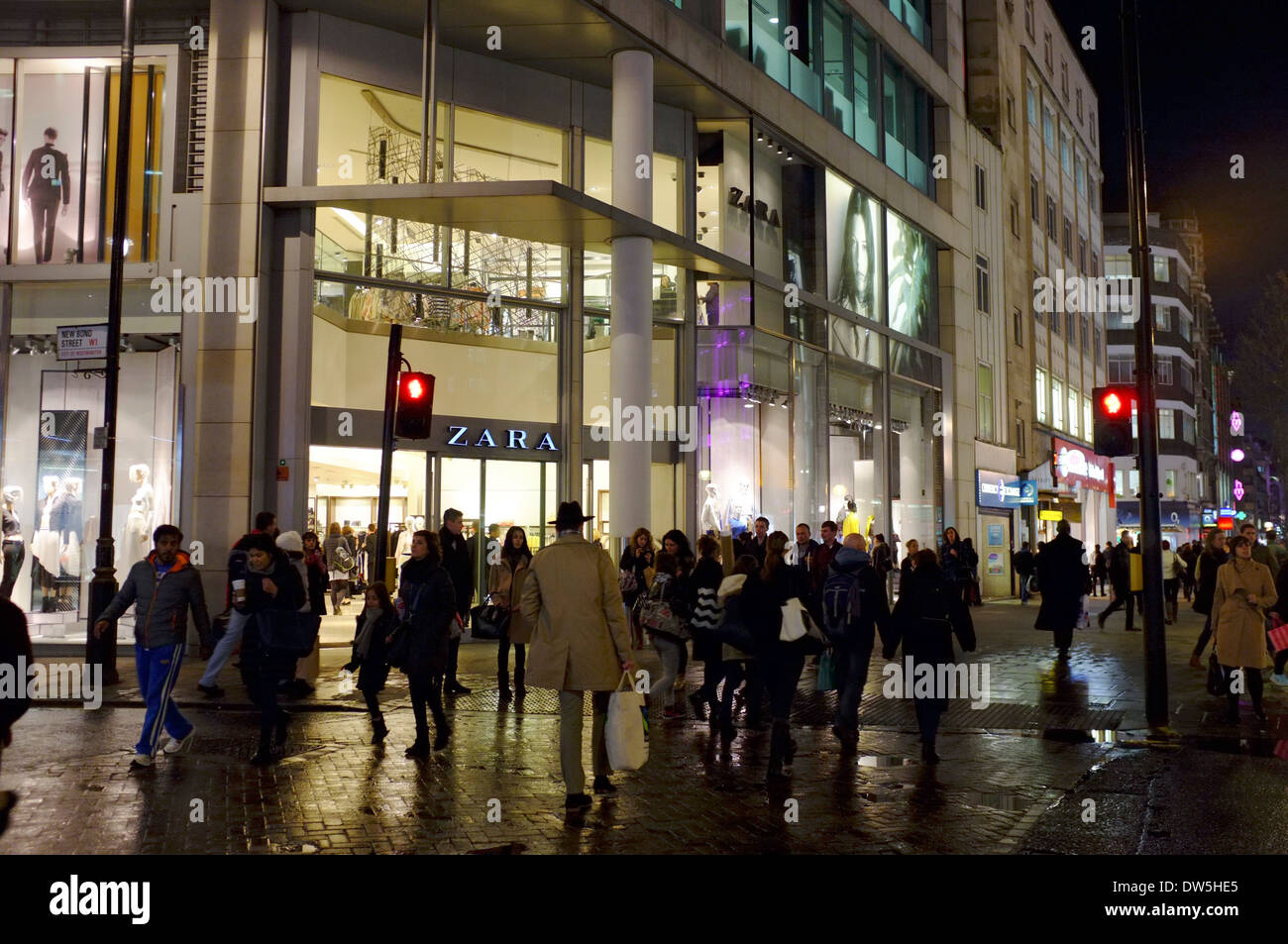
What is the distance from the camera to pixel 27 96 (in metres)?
17.8

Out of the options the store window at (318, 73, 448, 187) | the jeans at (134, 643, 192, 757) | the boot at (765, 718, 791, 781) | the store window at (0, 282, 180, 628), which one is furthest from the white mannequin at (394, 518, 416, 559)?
the boot at (765, 718, 791, 781)

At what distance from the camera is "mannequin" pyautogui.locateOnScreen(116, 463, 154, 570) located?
1714 centimetres

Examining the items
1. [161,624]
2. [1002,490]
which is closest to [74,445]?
[161,624]

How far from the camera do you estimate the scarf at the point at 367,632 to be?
34.1 feet

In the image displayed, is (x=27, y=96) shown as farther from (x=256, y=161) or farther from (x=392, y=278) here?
(x=392, y=278)

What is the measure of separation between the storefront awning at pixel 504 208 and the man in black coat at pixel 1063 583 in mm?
7945

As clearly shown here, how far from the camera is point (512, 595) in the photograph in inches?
506

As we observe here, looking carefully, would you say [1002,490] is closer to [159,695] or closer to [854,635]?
[854,635]

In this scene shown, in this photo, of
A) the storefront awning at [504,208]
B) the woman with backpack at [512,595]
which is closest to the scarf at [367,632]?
the woman with backpack at [512,595]

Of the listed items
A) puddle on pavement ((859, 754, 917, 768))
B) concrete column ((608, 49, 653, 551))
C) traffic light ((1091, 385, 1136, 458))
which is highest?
concrete column ((608, 49, 653, 551))

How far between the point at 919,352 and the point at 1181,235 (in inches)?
2087

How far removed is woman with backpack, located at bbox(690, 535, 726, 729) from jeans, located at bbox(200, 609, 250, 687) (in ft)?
15.5

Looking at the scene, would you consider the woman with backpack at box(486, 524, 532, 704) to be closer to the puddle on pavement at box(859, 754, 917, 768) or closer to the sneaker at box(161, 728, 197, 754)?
the sneaker at box(161, 728, 197, 754)

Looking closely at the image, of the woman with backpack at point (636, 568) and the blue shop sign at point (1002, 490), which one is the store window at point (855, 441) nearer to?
the blue shop sign at point (1002, 490)
